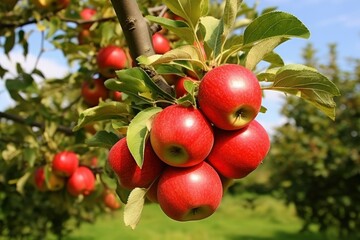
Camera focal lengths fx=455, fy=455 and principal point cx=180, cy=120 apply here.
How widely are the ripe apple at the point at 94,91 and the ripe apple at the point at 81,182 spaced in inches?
14.8

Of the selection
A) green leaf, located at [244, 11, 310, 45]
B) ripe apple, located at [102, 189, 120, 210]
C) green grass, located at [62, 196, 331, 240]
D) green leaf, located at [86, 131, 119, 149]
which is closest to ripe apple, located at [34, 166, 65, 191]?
ripe apple, located at [102, 189, 120, 210]

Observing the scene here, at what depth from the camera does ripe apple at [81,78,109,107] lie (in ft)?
7.20

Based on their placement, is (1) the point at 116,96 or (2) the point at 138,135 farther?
(1) the point at 116,96

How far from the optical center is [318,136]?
740cm

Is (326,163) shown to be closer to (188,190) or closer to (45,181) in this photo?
(45,181)

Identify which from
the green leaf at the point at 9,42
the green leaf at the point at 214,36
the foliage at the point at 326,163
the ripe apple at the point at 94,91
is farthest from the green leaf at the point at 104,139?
the foliage at the point at 326,163

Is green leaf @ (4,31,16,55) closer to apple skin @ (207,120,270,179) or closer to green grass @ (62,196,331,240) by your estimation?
apple skin @ (207,120,270,179)

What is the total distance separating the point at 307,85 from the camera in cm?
103

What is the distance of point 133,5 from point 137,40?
83 millimetres

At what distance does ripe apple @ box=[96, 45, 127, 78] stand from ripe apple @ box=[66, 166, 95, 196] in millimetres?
544

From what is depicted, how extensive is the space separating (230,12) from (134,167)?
1.44ft

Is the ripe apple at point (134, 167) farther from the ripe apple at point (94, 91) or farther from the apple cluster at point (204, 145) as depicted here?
the ripe apple at point (94, 91)

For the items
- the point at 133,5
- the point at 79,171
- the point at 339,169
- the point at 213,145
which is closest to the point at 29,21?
the point at 79,171

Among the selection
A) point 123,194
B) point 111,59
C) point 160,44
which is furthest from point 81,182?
point 123,194
